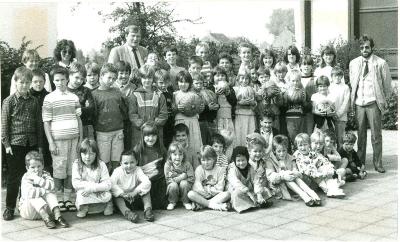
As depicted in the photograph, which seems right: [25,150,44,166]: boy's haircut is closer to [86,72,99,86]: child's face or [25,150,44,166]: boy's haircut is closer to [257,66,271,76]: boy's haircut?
[86,72,99,86]: child's face

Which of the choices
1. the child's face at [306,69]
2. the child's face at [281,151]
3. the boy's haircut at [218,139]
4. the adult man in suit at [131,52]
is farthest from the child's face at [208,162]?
the child's face at [306,69]

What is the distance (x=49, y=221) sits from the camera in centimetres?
495

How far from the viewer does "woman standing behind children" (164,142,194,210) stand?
18.7 feet

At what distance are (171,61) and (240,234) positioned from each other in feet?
10.2

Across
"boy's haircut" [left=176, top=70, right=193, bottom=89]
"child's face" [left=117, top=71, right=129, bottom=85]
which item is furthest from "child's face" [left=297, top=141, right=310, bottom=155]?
"child's face" [left=117, top=71, right=129, bottom=85]

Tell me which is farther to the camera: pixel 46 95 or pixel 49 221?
pixel 46 95

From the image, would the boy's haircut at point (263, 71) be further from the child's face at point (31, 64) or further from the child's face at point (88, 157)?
the child's face at point (31, 64)

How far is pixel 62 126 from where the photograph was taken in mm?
5574

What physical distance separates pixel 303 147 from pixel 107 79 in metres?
2.37

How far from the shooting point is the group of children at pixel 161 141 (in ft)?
17.6

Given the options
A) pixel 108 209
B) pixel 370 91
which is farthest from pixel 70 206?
pixel 370 91

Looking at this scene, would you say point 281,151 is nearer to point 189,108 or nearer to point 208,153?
point 208,153

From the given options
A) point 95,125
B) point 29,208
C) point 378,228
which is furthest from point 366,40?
point 29,208

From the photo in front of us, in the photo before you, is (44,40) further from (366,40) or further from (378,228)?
(378,228)
